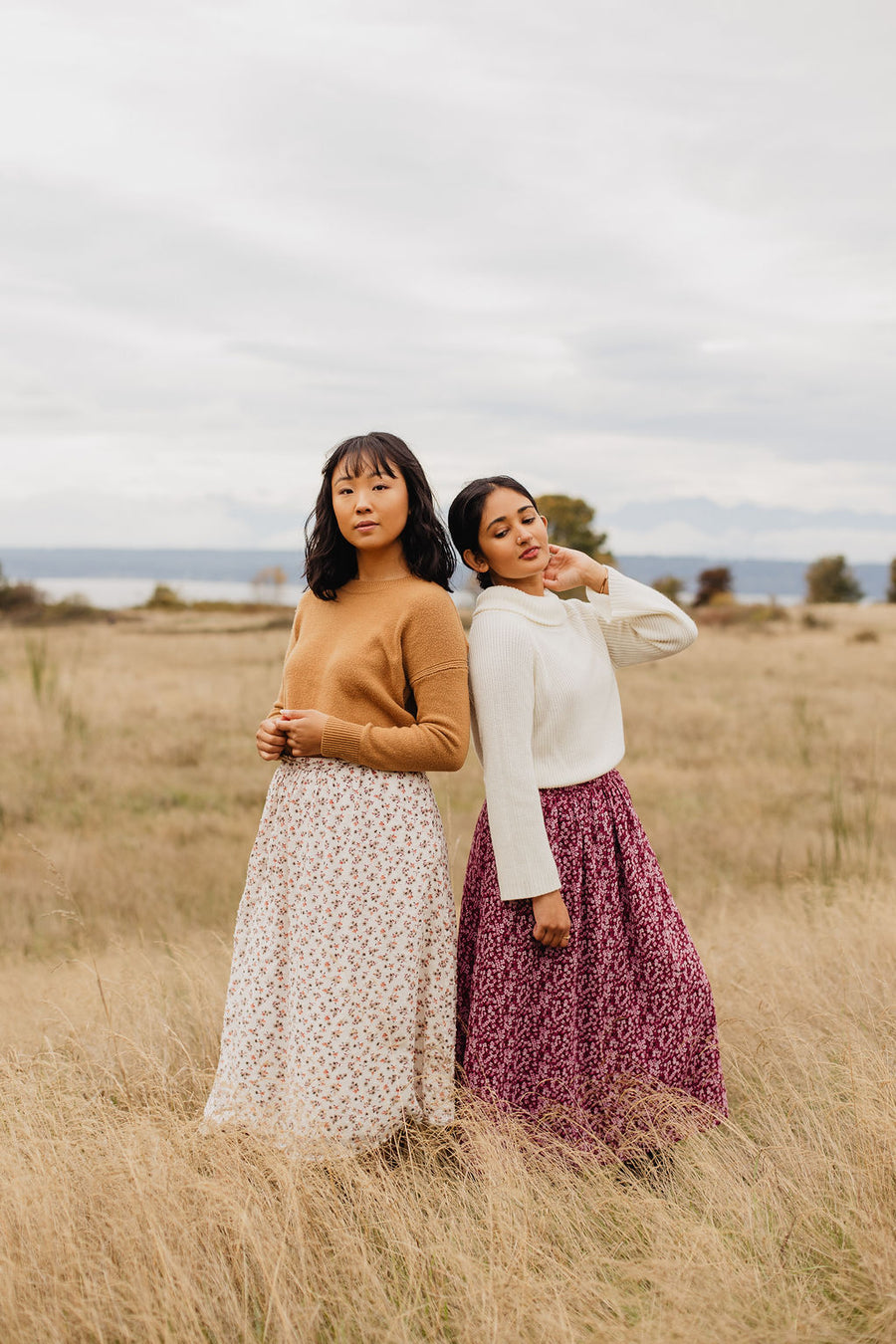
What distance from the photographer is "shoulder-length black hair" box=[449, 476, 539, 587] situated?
2848 millimetres

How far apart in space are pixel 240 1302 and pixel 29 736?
33.3 feet

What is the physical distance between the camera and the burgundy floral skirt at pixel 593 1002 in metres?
2.80

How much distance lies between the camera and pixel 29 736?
1160 centimetres

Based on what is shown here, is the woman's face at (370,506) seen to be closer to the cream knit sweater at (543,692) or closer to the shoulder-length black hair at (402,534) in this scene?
the shoulder-length black hair at (402,534)

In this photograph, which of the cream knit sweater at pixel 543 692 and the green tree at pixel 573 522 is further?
the green tree at pixel 573 522

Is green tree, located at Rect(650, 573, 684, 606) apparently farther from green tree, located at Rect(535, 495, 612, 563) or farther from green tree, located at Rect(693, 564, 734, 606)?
green tree, located at Rect(693, 564, 734, 606)

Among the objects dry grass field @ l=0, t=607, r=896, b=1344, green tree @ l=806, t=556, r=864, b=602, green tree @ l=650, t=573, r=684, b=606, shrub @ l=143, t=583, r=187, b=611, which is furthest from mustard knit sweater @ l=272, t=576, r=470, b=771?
green tree @ l=806, t=556, r=864, b=602

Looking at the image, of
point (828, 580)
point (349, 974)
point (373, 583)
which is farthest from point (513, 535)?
point (828, 580)

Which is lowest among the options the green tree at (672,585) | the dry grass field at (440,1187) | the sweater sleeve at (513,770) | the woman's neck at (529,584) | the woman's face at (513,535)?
the dry grass field at (440,1187)

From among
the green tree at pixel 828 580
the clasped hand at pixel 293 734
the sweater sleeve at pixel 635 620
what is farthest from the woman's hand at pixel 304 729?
the green tree at pixel 828 580

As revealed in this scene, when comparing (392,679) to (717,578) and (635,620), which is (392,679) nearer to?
(635,620)

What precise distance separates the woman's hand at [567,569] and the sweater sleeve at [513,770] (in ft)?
1.14

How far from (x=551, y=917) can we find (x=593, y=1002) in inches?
13.3

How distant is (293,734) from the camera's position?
273 centimetres
